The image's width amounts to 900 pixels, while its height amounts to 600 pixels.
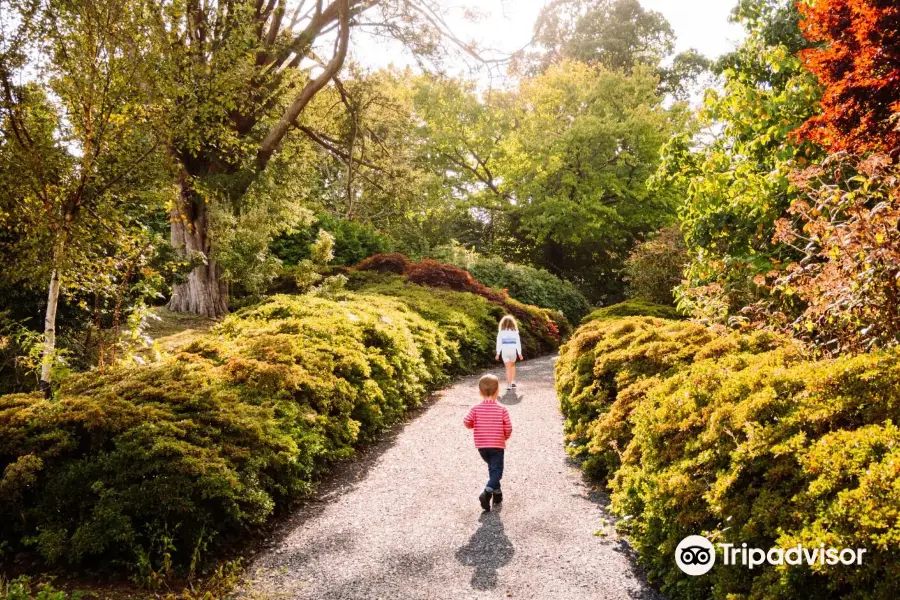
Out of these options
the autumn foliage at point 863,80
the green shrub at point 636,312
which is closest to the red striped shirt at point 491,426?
the autumn foliage at point 863,80

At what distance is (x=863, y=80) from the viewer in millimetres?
5633

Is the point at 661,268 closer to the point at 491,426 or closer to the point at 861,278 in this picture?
the point at 491,426

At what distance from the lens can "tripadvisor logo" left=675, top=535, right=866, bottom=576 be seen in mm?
2371

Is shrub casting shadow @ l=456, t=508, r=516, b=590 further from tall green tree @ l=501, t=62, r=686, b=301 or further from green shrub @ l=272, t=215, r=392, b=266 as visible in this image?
tall green tree @ l=501, t=62, r=686, b=301

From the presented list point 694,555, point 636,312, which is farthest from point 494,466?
point 636,312

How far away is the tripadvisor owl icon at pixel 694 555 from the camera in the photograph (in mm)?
3232

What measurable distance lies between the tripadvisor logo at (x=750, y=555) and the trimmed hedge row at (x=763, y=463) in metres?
0.03

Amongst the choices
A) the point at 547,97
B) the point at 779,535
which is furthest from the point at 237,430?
the point at 547,97

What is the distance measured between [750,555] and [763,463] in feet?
1.70

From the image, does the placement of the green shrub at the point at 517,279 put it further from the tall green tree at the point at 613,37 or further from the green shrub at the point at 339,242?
the tall green tree at the point at 613,37

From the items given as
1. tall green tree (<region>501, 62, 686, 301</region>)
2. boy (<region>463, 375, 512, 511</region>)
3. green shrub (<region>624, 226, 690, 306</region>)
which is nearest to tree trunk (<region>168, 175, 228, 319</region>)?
boy (<region>463, 375, 512, 511</region>)

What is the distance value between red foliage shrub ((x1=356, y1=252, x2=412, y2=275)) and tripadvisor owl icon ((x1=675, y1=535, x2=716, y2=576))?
46.1 feet

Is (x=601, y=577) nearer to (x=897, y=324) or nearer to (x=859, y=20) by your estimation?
(x=897, y=324)

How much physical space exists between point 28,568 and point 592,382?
222 inches
